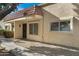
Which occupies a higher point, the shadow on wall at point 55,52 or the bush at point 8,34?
the bush at point 8,34

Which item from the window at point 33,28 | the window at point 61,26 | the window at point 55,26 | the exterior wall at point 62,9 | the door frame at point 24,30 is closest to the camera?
the exterior wall at point 62,9

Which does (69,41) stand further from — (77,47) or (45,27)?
(45,27)

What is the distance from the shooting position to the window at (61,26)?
53.0ft

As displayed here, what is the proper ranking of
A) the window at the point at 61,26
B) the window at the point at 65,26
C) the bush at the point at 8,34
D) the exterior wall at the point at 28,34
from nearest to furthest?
the window at the point at 65,26
the window at the point at 61,26
the exterior wall at the point at 28,34
the bush at the point at 8,34

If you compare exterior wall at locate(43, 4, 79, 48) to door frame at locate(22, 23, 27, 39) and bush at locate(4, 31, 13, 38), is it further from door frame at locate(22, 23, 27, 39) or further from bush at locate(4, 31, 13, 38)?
bush at locate(4, 31, 13, 38)

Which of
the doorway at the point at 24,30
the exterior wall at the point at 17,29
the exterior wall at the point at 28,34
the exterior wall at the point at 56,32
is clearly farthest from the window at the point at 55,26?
the exterior wall at the point at 17,29

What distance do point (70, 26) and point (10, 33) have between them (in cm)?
1581

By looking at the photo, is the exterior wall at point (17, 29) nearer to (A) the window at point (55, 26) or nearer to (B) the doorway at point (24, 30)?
(B) the doorway at point (24, 30)

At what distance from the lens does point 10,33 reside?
96.0 feet

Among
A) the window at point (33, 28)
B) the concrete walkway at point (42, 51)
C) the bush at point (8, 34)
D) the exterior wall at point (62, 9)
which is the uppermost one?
the exterior wall at point (62, 9)

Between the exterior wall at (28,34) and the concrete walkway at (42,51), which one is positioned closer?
the concrete walkway at (42,51)

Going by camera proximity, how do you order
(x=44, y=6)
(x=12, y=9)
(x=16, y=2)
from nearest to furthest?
1. (x=16, y=2)
2. (x=12, y=9)
3. (x=44, y=6)

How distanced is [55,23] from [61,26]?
1178 mm


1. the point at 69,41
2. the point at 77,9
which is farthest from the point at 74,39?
the point at 77,9
